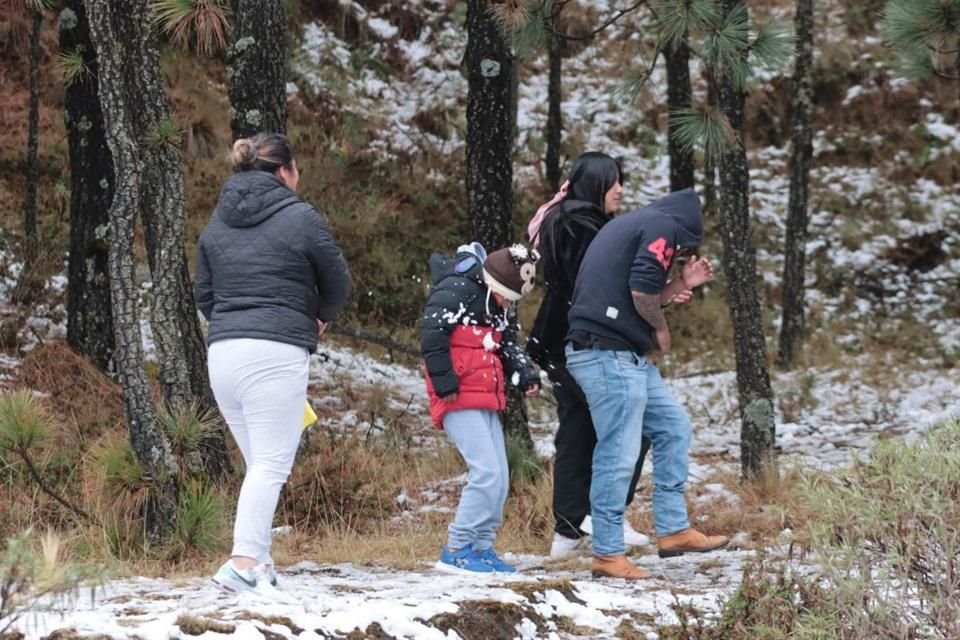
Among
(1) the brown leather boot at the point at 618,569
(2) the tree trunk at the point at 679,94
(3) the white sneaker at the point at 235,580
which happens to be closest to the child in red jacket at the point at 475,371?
(1) the brown leather boot at the point at 618,569

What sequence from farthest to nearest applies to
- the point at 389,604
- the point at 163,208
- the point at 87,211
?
1. the point at 87,211
2. the point at 163,208
3. the point at 389,604

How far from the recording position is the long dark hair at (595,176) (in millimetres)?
5770

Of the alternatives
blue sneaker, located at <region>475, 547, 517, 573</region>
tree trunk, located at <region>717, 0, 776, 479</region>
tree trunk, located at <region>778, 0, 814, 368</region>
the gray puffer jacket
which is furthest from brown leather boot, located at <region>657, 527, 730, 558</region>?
tree trunk, located at <region>778, 0, 814, 368</region>

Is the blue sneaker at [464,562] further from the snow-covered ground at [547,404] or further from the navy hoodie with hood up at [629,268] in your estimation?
the navy hoodie with hood up at [629,268]

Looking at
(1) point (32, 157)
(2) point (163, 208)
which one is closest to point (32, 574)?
(2) point (163, 208)

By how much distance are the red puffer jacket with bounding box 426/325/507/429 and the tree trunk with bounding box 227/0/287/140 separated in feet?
10.7

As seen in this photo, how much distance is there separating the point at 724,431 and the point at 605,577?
6631mm

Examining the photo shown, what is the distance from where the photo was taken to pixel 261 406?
458 centimetres

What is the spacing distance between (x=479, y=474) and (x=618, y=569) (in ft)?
2.51

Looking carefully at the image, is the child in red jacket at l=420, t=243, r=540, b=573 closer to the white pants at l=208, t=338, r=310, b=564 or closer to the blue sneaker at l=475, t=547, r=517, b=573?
the blue sneaker at l=475, t=547, r=517, b=573

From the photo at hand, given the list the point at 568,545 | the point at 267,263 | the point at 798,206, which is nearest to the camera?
the point at 267,263

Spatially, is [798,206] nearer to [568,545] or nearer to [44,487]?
[568,545]

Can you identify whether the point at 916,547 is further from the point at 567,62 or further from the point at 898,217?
the point at 567,62

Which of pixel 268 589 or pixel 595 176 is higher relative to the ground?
pixel 595 176
